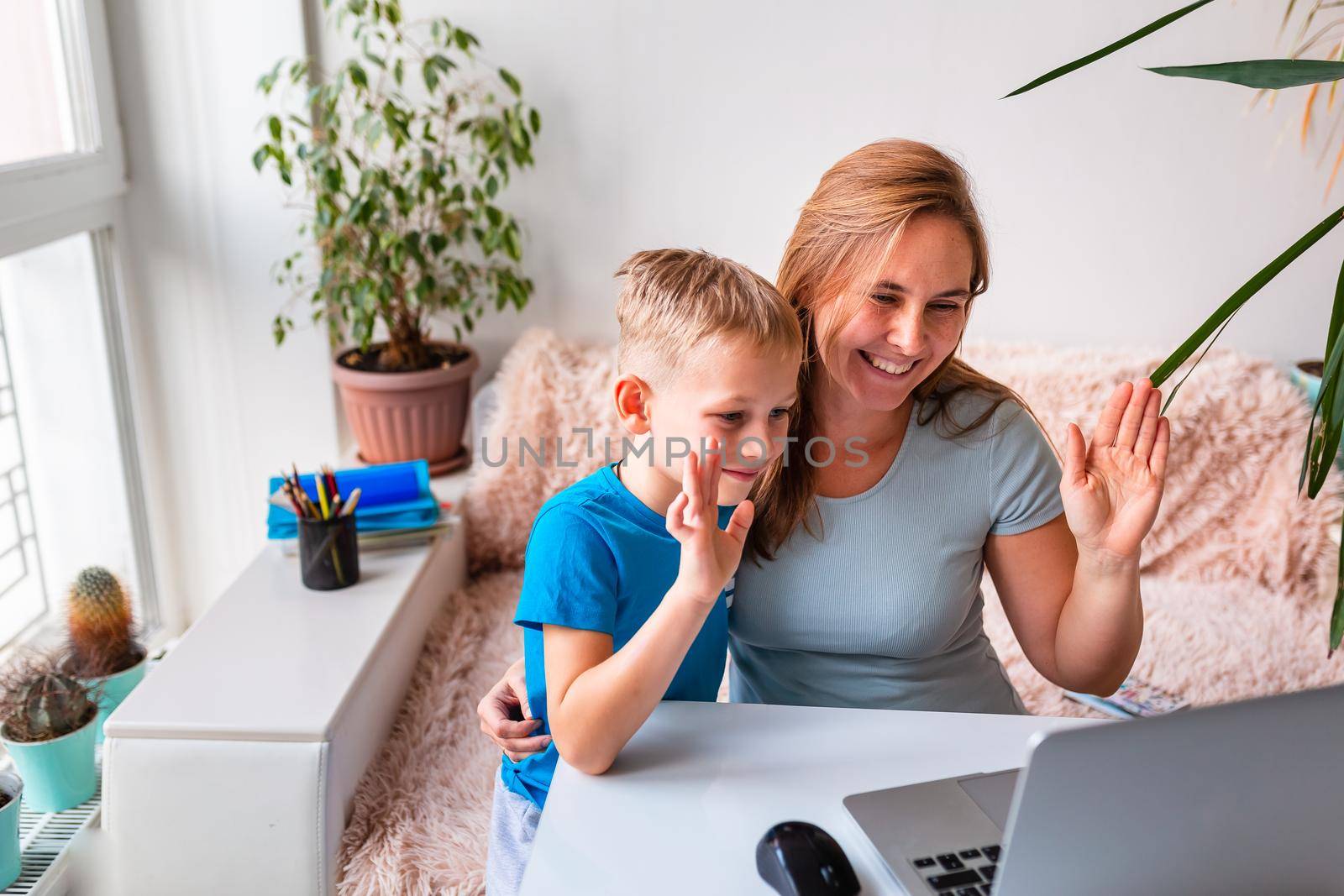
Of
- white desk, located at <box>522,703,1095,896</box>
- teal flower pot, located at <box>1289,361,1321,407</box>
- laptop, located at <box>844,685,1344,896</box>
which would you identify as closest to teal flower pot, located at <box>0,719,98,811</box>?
white desk, located at <box>522,703,1095,896</box>

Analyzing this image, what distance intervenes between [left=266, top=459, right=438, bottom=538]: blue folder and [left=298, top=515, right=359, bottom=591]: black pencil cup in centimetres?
9

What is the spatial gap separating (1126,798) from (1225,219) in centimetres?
198

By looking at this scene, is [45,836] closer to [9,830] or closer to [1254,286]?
[9,830]

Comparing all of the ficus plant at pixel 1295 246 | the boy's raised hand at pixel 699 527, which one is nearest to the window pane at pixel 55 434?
the boy's raised hand at pixel 699 527

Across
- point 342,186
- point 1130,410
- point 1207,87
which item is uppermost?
point 1207,87

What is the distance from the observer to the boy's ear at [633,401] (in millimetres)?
1021

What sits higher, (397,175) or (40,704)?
(397,175)

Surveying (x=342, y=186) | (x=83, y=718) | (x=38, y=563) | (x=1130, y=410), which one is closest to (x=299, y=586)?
(x=83, y=718)

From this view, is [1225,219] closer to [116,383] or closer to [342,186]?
[342,186]

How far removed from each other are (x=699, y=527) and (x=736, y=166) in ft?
4.93

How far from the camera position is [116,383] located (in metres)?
2.17

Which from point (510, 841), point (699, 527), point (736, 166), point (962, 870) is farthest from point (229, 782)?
point (736, 166)

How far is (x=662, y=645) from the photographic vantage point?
0.86m

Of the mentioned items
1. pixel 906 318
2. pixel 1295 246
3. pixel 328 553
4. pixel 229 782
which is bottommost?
pixel 229 782
